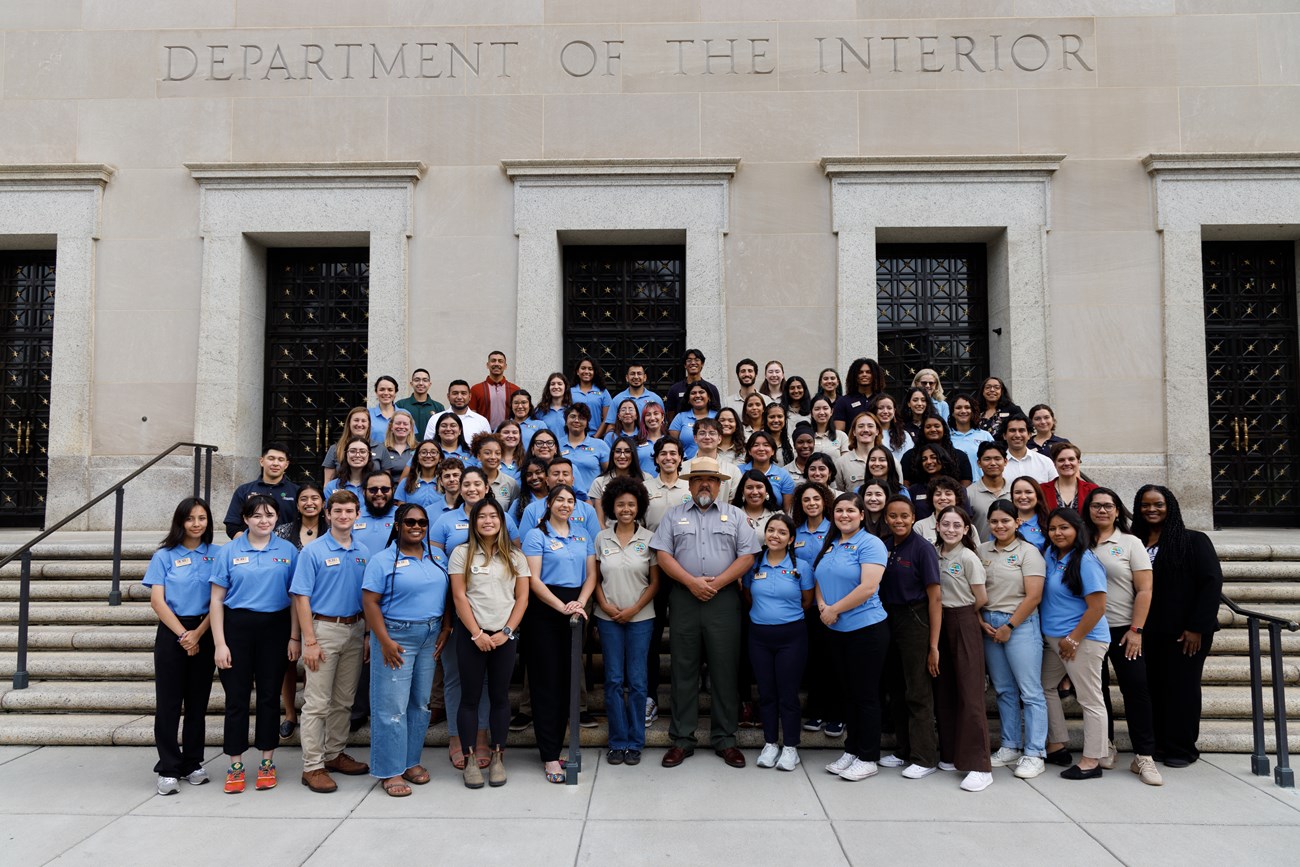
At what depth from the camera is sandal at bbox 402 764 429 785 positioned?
5.59 meters

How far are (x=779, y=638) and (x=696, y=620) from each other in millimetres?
611

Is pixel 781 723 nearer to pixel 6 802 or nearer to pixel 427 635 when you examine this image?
pixel 427 635

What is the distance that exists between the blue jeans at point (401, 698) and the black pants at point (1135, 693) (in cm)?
470

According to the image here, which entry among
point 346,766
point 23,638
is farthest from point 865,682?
point 23,638

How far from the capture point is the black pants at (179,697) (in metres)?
5.52

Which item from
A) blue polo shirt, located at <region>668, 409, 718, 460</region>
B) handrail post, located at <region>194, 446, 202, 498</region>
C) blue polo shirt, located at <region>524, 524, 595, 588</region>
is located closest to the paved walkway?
blue polo shirt, located at <region>524, 524, 595, 588</region>

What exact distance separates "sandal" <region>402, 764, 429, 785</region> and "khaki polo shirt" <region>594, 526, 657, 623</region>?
5.22 ft

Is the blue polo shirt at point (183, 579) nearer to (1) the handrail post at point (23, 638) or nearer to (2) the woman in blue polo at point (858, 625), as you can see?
(1) the handrail post at point (23, 638)

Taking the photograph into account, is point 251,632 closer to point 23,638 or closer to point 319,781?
point 319,781

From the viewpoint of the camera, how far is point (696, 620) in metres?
6.07

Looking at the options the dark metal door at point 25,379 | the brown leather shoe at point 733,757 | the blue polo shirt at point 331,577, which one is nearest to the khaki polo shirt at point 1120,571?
the brown leather shoe at point 733,757

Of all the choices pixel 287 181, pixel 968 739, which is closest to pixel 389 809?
pixel 968 739

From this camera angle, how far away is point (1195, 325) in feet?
34.8

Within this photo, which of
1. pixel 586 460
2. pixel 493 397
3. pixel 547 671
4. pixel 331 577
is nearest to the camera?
pixel 331 577
